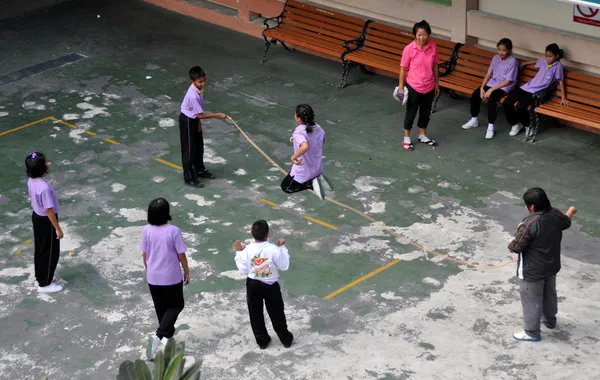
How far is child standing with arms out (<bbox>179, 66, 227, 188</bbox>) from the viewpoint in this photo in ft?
40.9

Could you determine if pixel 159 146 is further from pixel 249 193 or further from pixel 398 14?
pixel 398 14

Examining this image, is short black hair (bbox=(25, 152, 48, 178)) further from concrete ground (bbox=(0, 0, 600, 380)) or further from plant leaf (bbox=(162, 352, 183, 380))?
plant leaf (bbox=(162, 352, 183, 380))

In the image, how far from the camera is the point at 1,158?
1380 centimetres

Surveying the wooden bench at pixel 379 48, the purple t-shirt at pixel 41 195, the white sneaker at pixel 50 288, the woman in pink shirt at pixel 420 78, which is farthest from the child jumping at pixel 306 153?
the wooden bench at pixel 379 48

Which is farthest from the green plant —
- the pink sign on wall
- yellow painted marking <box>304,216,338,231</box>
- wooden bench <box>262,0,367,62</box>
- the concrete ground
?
wooden bench <box>262,0,367,62</box>

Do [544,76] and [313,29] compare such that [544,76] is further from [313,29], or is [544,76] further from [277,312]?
[277,312]

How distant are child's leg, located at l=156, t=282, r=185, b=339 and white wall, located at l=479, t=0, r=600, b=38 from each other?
23.6 ft

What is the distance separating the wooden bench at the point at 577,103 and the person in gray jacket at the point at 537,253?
4.32m

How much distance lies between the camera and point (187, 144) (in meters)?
12.7

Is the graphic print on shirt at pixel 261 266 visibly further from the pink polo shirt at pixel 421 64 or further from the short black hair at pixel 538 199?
the pink polo shirt at pixel 421 64

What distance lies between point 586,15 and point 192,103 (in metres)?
5.42

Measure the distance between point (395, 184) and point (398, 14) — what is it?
4.12 metres

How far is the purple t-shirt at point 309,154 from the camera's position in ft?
34.9

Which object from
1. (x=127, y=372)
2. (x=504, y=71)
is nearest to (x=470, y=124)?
(x=504, y=71)
